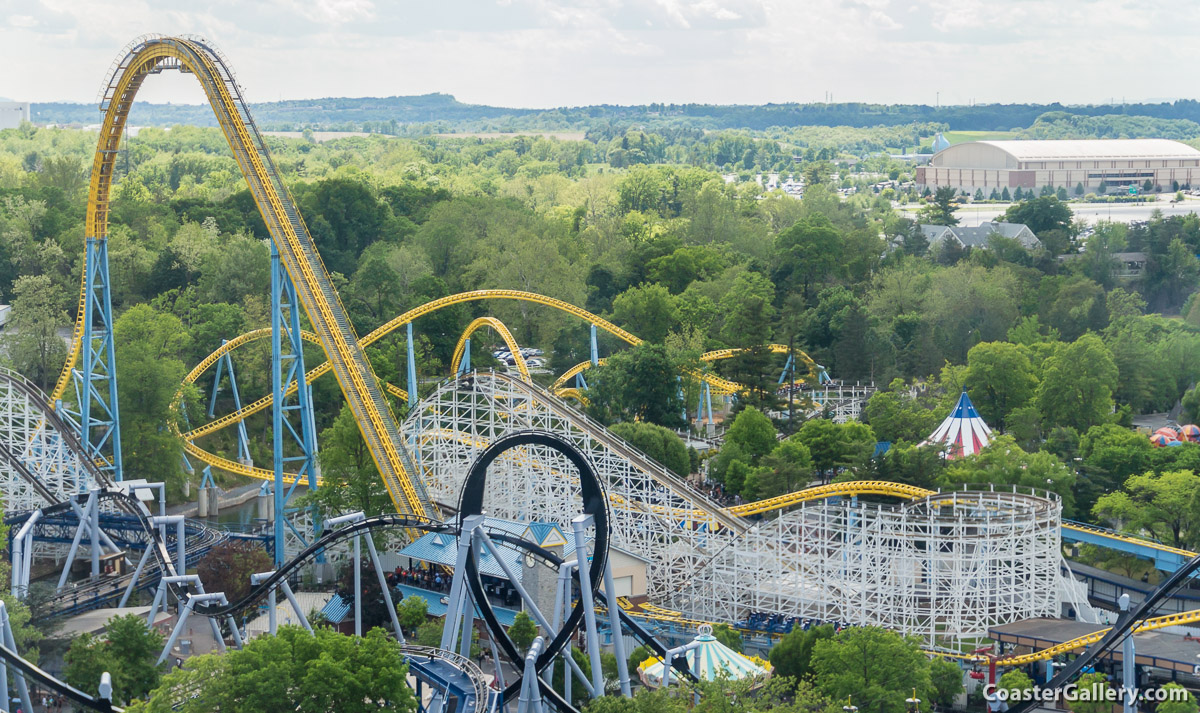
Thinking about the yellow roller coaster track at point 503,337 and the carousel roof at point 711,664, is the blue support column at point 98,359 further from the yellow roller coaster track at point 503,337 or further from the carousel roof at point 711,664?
the carousel roof at point 711,664

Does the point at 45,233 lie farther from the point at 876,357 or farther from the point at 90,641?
the point at 90,641

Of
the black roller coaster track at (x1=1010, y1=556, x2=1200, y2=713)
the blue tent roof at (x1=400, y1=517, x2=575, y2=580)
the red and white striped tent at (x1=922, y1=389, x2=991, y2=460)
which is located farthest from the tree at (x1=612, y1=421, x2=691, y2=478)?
the black roller coaster track at (x1=1010, y1=556, x2=1200, y2=713)

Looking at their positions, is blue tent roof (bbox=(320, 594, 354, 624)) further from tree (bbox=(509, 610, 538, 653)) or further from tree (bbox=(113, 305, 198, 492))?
tree (bbox=(113, 305, 198, 492))

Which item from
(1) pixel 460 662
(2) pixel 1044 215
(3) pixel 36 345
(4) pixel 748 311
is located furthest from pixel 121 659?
A: (2) pixel 1044 215

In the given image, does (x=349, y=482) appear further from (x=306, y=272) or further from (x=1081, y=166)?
(x=1081, y=166)

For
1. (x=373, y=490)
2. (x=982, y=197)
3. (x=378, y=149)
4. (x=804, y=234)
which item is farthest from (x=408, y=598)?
(x=378, y=149)
